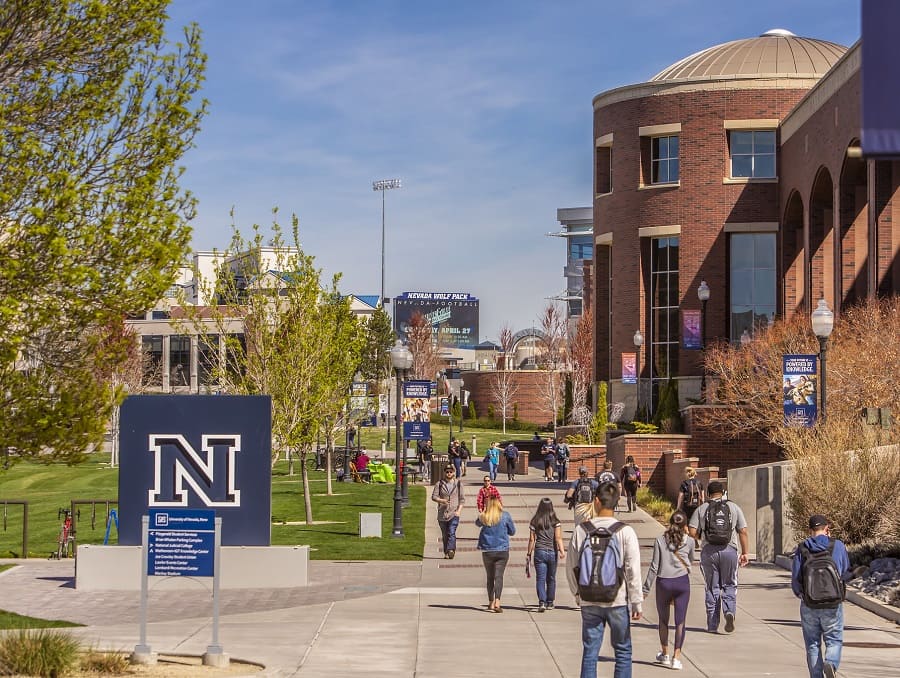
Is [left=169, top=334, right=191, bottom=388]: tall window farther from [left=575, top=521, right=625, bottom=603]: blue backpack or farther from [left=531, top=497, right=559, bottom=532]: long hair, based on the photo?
[left=575, top=521, right=625, bottom=603]: blue backpack

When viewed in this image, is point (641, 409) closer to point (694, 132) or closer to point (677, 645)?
point (694, 132)

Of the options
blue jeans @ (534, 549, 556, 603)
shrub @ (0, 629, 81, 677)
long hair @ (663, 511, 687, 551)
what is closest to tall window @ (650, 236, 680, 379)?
blue jeans @ (534, 549, 556, 603)

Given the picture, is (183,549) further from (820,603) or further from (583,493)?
(583,493)

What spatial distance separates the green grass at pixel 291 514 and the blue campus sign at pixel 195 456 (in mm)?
5363

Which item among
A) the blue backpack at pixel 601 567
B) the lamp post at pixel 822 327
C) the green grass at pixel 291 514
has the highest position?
the lamp post at pixel 822 327

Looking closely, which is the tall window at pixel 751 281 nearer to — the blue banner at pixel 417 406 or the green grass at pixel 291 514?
the green grass at pixel 291 514

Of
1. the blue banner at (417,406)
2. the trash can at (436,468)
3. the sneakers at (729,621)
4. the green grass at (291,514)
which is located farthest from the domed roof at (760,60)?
the sneakers at (729,621)

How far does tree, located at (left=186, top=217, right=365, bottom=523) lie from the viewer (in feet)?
101

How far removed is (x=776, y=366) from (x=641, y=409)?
18776mm

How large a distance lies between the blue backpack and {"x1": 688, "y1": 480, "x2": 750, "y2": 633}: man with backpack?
573 cm

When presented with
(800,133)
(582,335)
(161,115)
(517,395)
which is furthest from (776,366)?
(517,395)

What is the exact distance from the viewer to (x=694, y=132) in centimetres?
5316

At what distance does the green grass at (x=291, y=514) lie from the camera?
89.8 ft

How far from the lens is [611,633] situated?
34.1 feet
